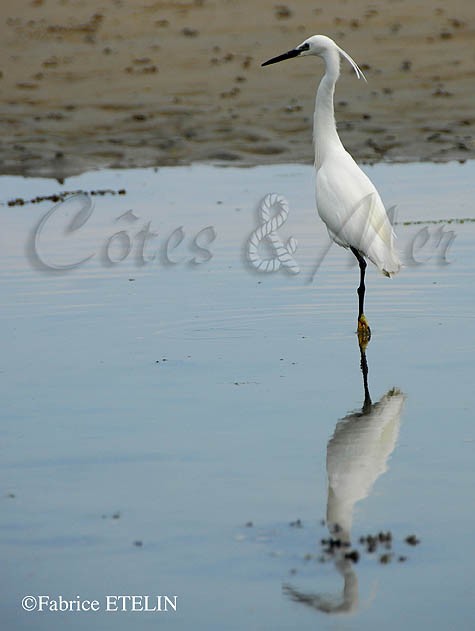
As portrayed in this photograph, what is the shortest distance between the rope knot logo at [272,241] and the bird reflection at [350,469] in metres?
3.36

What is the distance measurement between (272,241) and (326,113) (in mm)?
1828

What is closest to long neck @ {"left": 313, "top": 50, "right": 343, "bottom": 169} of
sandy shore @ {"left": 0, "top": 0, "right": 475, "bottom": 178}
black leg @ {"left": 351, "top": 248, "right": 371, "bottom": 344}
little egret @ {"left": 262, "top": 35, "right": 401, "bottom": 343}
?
little egret @ {"left": 262, "top": 35, "right": 401, "bottom": 343}

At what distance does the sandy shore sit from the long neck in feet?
21.8

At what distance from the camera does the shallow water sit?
4977mm

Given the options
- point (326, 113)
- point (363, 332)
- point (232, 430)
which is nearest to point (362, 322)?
point (363, 332)

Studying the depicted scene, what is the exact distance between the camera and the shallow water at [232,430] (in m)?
4.98

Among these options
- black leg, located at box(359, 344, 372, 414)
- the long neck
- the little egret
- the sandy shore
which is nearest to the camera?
black leg, located at box(359, 344, 372, 414)

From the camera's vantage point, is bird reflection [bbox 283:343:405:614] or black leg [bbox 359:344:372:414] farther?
black leg [bbox 359:344:372:414]

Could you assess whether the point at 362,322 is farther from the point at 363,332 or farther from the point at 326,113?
the point at 326,113

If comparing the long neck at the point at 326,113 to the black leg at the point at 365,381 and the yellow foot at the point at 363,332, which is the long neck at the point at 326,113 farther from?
the black leg at the point at 365,381

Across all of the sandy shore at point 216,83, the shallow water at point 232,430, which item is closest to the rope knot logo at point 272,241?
the shallow water at point 232,430

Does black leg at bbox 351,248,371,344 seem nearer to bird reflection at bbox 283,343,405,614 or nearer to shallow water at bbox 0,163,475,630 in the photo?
shallow water at bbox 0,163,475,630

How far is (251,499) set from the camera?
584cm

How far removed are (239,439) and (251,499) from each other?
34.3 inches
